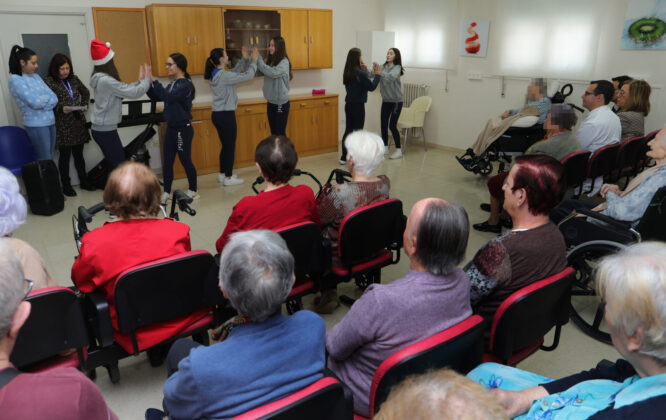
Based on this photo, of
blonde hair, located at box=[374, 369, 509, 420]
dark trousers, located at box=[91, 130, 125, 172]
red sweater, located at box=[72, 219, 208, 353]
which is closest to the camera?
blonde hair, located at box=[374, 369, 509, 420]

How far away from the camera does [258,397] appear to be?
124cm

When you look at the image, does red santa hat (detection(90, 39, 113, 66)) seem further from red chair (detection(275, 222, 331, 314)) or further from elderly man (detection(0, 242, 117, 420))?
elderly man (detection(0, 242, 117, 420))

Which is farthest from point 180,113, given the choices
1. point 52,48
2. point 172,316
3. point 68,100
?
point 172,316

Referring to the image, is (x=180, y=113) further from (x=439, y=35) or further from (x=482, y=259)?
(x=439, y=35)

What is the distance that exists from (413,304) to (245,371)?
1.91 feet

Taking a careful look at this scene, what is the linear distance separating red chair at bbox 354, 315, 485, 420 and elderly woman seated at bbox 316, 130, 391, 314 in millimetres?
1313

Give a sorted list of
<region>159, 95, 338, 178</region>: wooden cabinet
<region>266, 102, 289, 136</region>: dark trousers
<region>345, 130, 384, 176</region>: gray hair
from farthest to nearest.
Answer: <region>266, 102, 289, 136</region>: dark trousers, <region>159, 95, 338, 178</region>: wooden cabinet, <region>345, 130, 384, 176</region>: gray hair

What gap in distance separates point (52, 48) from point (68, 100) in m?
0.68

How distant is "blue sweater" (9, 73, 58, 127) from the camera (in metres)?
4.82

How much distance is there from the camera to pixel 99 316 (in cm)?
196

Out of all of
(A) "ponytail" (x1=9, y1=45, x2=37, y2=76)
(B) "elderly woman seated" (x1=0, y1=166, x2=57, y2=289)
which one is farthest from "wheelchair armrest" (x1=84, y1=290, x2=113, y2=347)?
(A) "ponytail" (x1=9, y1=45, x2=37, y2=76)

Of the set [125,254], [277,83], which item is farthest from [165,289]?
[277,83]

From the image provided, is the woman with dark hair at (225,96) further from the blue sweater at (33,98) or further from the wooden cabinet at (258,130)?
the blue sweater at (33,98)

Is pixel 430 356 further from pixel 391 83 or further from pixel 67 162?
pixel 391 83
